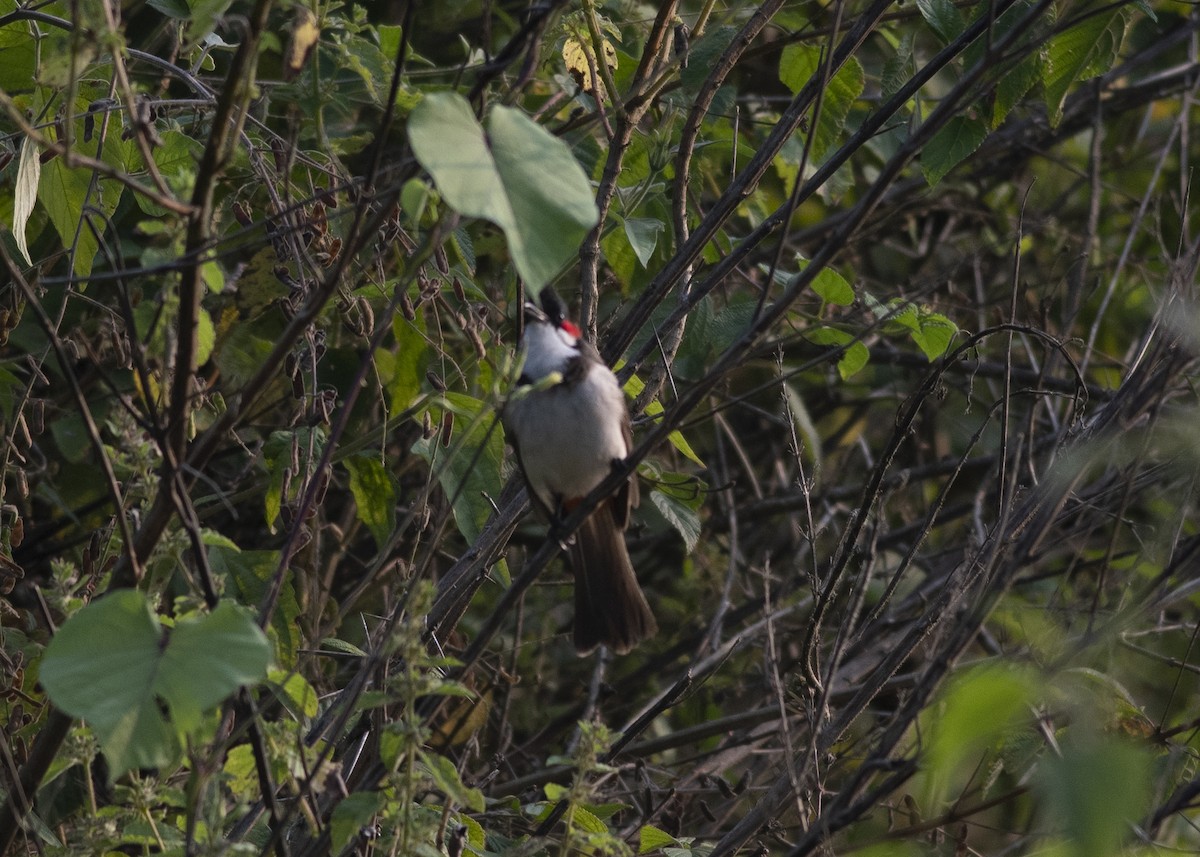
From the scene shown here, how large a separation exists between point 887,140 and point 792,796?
9.56 feet

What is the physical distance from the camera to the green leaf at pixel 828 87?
137 inches

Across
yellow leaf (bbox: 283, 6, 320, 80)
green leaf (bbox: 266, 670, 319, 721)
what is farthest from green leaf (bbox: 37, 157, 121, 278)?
green leaf (bbox: 266, 670, 319, 721)

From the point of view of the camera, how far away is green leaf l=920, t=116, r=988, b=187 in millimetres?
3148

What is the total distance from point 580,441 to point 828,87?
47.4 inches

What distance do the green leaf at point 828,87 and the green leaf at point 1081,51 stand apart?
520 mm

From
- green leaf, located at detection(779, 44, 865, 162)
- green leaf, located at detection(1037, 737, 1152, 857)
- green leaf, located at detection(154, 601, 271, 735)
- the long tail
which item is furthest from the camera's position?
the long tail

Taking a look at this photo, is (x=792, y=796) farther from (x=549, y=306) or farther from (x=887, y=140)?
(x=887, y=140)

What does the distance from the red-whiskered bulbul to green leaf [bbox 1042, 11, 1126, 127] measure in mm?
1350

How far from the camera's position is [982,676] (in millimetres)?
1439

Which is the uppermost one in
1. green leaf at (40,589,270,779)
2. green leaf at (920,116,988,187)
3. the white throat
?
green leaf at (920,116,988,187)

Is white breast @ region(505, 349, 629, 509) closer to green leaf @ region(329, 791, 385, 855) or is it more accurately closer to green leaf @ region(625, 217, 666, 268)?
green leaf @ region(625, 217, 666, 268)

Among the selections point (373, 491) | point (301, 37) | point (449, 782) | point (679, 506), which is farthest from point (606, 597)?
point (301, 37)

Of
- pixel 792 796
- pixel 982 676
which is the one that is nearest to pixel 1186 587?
pixel 792 796

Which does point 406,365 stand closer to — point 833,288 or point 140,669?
point 833,288
